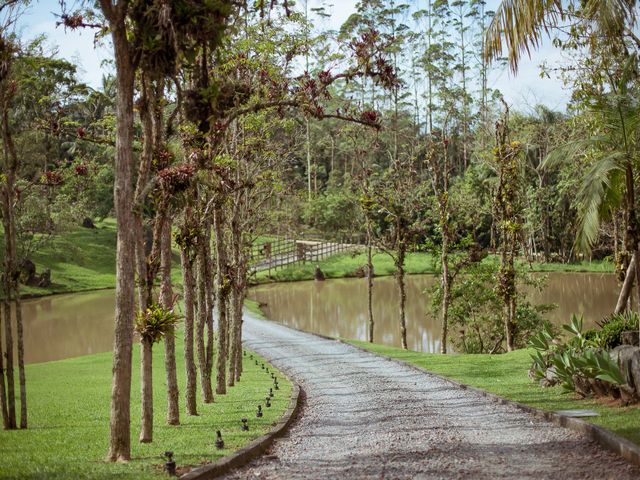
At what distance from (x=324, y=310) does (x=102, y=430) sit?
2752 cm

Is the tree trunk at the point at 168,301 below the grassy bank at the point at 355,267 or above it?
above

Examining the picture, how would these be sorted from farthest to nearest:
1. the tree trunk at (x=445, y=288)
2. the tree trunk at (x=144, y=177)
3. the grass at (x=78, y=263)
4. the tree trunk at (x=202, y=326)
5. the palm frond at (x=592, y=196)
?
1. the grass at (x=78, y=263)
2. the tree trunk at (x=445, y=288)
3. the tree trunk at (x=202, y=326)
4. the palm frond at (x=592, y=196)
5. the tree trunk at (x=144, y=177)

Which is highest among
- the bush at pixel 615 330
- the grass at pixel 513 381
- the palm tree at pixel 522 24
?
the palm tree at pixel 522 24

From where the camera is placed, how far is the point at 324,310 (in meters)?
39.3

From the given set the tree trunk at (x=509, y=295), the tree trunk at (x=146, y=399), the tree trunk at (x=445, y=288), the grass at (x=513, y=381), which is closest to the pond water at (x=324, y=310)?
the tree trunk at (x=445, y=288)

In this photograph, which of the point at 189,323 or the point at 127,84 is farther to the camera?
the point at 189,323

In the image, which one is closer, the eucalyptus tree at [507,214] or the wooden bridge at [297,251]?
the eucalyptus tree at [507,214]

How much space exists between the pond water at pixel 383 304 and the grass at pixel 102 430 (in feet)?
41.6

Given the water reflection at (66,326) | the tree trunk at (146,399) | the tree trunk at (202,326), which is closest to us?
the tree trunk at (146,399)

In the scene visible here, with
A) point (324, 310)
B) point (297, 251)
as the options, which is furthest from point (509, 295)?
point (297, 251)

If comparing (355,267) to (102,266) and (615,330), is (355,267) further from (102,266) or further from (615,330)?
(615,330)

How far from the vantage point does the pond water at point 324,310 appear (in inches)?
1211

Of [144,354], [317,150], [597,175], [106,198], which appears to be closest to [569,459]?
[597,175]

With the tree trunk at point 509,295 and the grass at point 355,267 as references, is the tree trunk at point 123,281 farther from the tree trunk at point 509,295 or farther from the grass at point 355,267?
the grass at point 355,267
